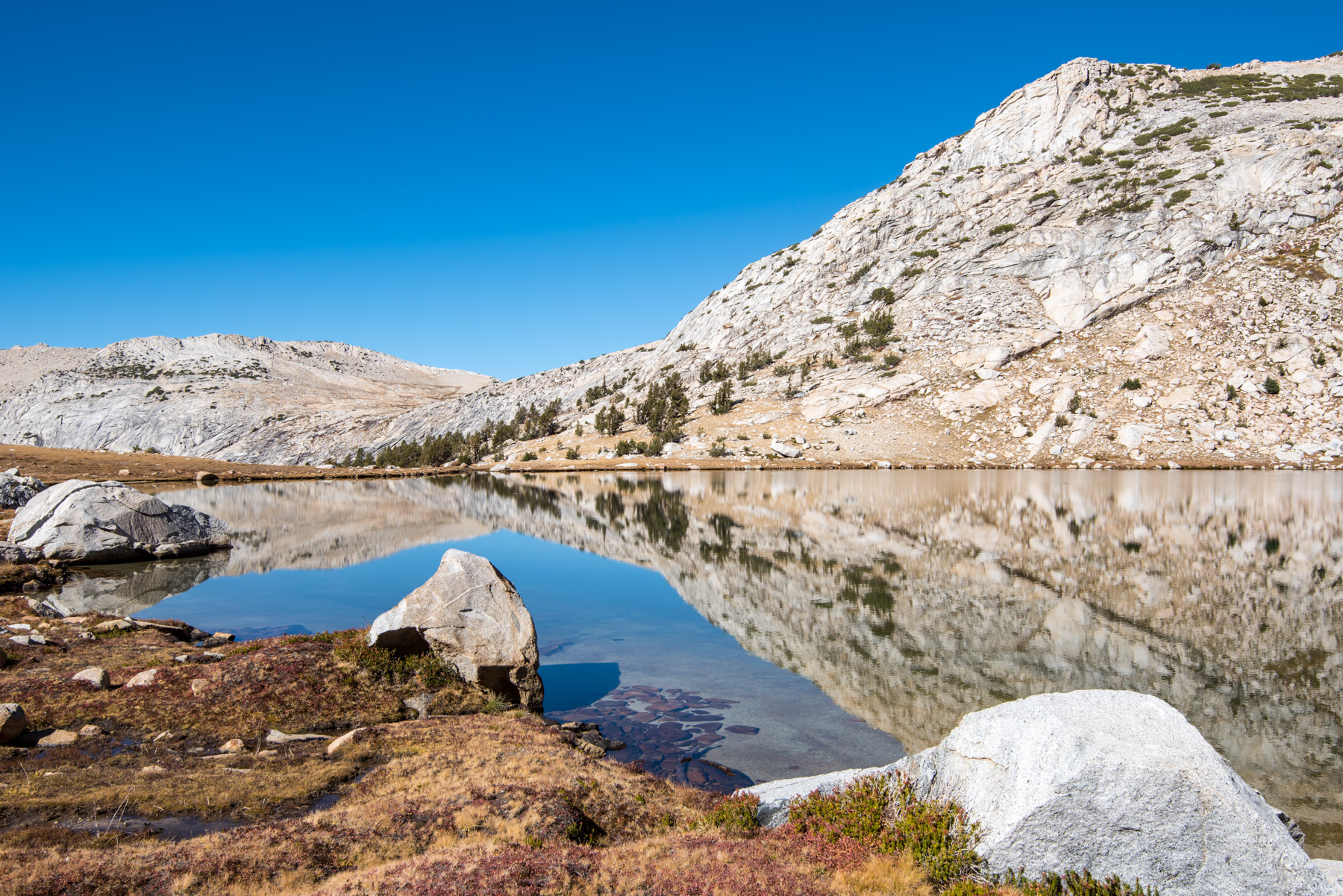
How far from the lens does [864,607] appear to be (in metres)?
23.0

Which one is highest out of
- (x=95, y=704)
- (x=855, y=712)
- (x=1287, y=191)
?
(x=1287, y=191)

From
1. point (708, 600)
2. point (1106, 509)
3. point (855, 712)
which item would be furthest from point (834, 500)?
point (855, 712)

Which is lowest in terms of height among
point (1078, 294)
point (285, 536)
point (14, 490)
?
point (285, 536)

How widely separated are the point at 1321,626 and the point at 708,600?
18.5m

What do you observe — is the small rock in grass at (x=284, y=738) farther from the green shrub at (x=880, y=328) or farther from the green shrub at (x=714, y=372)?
the green shrub at (x=880, y=328)

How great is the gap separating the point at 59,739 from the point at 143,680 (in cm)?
270

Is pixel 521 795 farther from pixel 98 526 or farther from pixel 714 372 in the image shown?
pixel 714 372

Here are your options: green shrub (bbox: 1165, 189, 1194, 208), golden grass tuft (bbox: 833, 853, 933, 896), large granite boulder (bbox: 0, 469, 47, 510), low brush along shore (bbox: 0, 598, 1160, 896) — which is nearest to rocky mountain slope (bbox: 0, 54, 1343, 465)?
green shrub (bbox: 1165, 189, 1194, 208)

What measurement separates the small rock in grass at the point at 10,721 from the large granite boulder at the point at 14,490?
141 ft

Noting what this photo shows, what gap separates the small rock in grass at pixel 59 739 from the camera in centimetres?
1148

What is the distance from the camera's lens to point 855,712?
15.3 meters

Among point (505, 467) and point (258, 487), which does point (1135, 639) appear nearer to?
point (258, 487)

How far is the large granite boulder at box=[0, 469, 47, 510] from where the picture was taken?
43781 millimetres

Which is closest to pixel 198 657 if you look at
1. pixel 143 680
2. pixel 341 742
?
pixel 143 680
